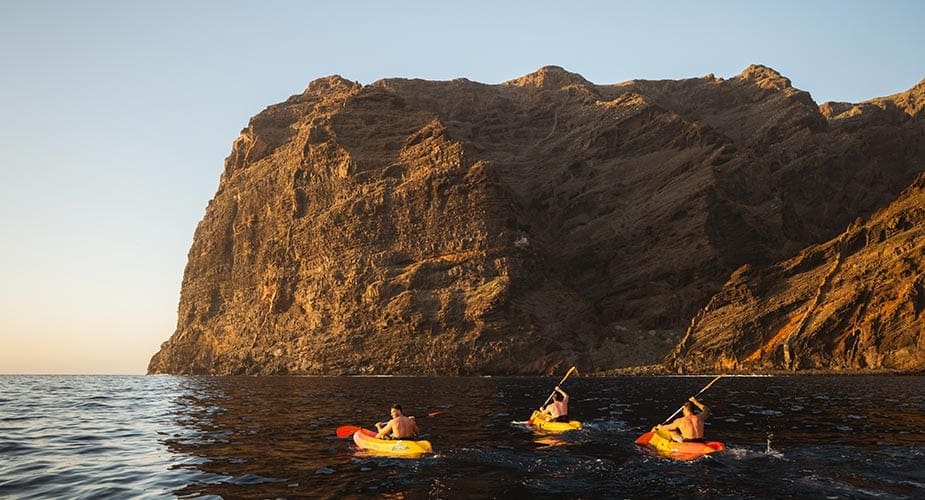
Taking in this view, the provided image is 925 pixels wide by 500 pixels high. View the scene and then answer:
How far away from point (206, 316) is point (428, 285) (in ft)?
172

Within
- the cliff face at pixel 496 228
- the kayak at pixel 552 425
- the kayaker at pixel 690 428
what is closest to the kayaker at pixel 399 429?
the kayak at pixel 552 425

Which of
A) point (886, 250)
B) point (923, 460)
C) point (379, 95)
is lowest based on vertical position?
point (923, 460)

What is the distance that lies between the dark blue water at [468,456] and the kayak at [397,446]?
464 millimetres

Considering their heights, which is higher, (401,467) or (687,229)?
(687,229)

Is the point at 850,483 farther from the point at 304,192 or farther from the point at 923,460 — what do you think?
the point at 304,192

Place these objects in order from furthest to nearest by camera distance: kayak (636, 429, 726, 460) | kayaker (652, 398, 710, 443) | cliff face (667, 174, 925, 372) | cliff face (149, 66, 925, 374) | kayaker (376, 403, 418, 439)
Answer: cliff face (149, 66, 925, 374)
cliff face (667, 174, 925, 372)
kayaker (376, 403, 418, 439)
kayaker (652, 398, 710, 443)
kayak (636, 429, 726, 460)

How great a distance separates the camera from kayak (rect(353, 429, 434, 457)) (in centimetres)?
2239

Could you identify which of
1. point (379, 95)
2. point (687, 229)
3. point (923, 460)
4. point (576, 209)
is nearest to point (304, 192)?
point (379, 95)

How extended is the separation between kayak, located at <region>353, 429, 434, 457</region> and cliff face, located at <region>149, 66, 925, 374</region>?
76539mm

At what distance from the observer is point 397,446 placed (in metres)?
22.7

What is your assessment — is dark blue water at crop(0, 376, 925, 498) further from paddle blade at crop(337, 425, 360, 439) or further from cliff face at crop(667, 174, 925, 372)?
cliff face at crop(667, 174, 925, 372)

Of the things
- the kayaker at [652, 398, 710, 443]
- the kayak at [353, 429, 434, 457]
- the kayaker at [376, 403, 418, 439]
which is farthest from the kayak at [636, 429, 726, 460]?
the kayaker at [376, 403, 418, 439]

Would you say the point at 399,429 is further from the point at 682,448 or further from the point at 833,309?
the point at 833,309

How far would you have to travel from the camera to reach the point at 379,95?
142 metres
